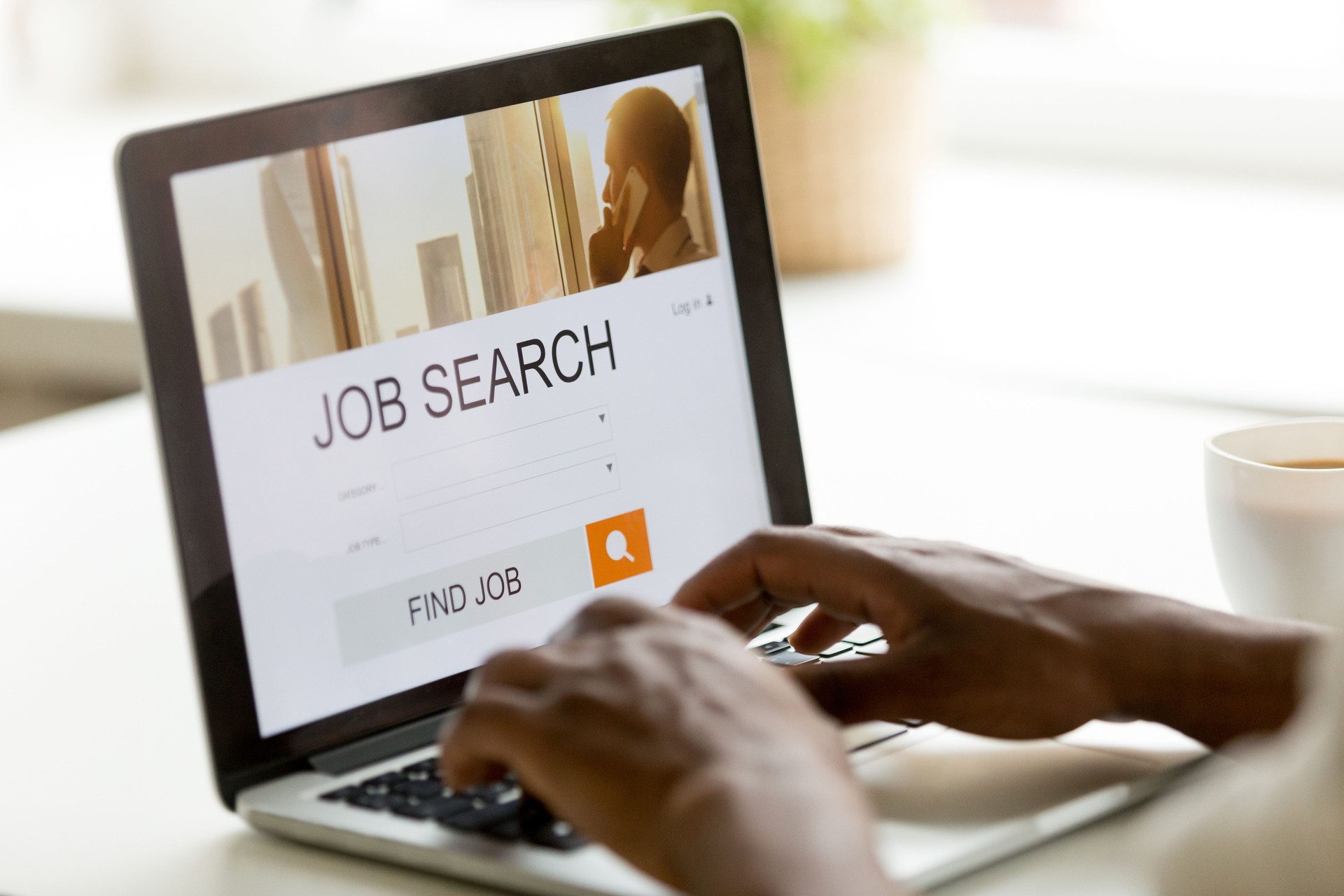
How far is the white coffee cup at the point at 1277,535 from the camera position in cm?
73

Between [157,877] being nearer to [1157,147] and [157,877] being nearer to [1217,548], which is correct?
[1217,548]

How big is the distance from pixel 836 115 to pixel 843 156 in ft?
0.14

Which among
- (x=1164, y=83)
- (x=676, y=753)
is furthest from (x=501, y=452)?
(x=1164, y=83)

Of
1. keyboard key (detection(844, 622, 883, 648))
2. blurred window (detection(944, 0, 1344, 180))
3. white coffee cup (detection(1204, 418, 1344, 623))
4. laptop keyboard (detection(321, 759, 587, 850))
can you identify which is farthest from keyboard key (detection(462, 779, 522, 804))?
blurred window (detection(944, 0, 1344, 180))

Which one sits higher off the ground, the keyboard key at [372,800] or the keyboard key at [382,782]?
the keyboard key at [382,782]

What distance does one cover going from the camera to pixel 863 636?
0.76m

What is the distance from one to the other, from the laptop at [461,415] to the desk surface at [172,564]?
0.03 metres

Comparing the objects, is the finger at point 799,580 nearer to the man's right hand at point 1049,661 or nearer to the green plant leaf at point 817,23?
the man's right hand at point 1049,661

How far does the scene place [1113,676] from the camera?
64cm

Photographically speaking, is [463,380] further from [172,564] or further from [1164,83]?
[1164,83]

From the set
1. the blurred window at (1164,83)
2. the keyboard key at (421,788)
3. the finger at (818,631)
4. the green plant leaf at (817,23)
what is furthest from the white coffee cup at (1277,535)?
the blurred window at (1164,83)

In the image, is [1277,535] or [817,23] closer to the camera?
[1277,535]

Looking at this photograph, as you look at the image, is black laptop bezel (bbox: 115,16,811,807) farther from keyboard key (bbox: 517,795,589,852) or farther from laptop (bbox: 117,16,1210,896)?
keyboard key (bbox: 517,795,589,852)

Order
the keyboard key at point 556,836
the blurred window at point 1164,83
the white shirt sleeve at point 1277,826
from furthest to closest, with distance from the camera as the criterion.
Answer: the blurred window at point 1164,83 → the keyboard key at point 556,836 → the white shirt sleeve at point 1277,826
